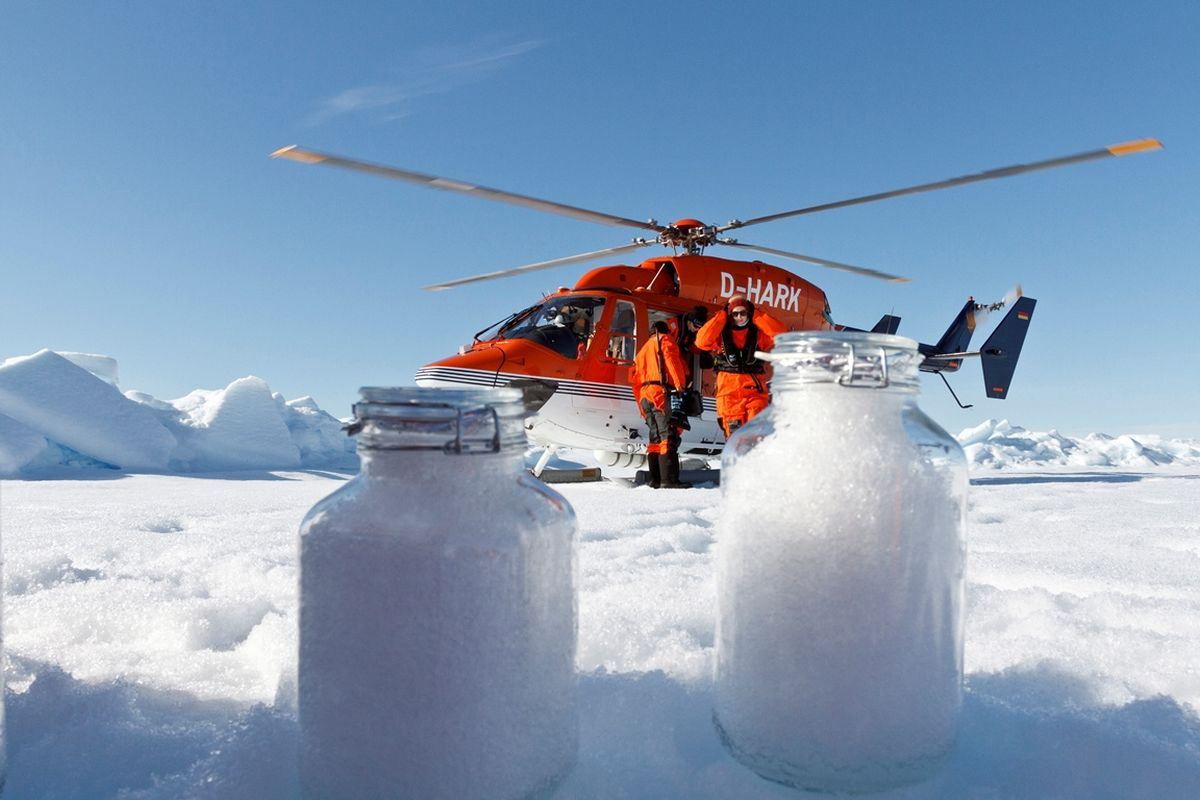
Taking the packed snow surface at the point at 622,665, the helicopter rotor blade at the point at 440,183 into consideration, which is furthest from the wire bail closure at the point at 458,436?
the helicopter rotor blade at the point at 440,183

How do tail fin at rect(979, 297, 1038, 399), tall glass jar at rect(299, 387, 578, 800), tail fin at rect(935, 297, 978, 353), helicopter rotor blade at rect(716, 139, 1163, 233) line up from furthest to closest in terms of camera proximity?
tail fin at rect(935, 297, 978, 353)
tail fin at rect(979, 297, 1038, 399)
helicopter rotor blade at rect(716, 139, 1163, 233)
tall glass jar at rect(299, 387, 578, 800)

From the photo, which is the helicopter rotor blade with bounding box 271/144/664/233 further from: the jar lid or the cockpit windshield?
the jar lid

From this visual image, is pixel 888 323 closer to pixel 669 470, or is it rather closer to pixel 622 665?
pixel 669 470

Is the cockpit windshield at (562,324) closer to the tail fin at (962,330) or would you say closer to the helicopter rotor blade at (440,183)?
the helicopter rotor blade at (440,183)

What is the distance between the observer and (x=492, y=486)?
662 millimetres

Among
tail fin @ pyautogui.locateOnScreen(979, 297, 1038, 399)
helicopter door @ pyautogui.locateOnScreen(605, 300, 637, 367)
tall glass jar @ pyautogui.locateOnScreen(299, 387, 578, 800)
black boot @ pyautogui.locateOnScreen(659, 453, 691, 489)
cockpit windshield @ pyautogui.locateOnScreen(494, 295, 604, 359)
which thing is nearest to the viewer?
tall glass jar @ pyautogui.locateOnScreen(299, 387, 578, 800)

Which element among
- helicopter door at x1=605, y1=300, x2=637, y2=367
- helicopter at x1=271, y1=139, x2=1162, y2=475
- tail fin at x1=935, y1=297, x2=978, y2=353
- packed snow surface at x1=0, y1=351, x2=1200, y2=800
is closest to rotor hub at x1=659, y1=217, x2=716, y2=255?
helicopter at x1=271, y1=139, x2=1162, y2=475

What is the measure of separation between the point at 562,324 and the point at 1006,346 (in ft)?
21.5

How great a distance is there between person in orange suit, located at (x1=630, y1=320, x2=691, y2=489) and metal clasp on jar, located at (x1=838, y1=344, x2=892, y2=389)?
4657 mm

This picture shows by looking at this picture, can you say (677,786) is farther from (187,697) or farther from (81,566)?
(81,566)

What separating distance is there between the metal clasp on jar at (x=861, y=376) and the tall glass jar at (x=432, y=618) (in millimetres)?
318

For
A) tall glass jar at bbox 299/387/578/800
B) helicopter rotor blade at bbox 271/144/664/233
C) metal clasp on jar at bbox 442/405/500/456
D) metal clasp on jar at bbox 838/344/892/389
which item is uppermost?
helicopter rotor blade at bbox 271/144/664/233

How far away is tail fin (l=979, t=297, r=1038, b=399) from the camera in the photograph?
30.5 feet

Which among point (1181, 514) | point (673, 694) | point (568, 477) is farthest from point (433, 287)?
point (673, 694)
